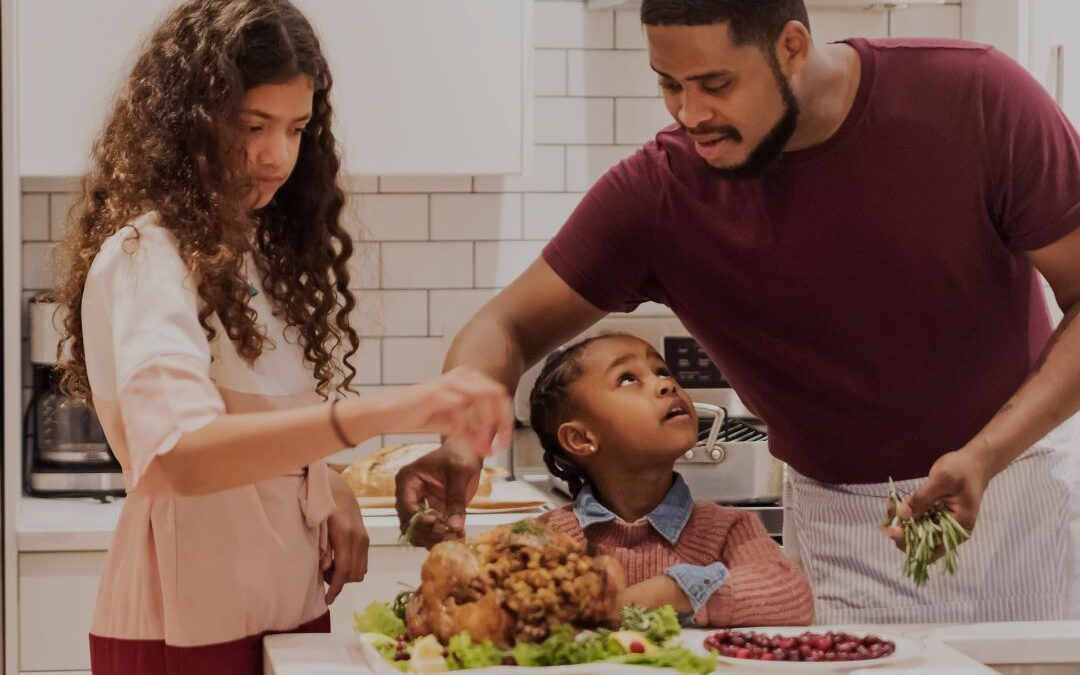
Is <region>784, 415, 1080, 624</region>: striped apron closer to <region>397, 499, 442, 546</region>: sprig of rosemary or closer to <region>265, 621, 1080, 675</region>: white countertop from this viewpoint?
<region>265, 621, 1080, 675</region>: white countertop

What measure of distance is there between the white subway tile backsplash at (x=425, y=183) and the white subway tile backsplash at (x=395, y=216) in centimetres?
2

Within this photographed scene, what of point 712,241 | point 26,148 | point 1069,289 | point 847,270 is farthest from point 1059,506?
point 26,148

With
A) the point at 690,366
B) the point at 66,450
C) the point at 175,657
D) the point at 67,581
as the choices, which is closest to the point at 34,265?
the point at 66,450

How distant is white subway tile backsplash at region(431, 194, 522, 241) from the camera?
365 centimetres

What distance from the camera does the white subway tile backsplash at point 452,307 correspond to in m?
3.66

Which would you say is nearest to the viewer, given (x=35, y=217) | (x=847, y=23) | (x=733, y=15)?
(x=733, y=15)

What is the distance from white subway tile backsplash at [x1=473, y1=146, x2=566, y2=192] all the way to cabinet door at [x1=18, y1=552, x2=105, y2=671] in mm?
1308

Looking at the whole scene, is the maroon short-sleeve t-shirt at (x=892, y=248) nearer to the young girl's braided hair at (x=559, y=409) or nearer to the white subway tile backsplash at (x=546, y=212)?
the young girl's braided hair at (x=559, y=409)

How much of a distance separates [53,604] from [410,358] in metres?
1.04

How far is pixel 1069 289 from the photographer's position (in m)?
2.07

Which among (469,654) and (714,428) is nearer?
(469,654)

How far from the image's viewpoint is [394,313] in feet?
12.0

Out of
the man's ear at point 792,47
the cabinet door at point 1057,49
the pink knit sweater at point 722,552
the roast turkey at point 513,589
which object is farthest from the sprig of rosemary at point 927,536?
the cabinet door at point 1057,49

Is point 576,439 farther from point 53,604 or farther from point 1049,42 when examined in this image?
point 1049,42
